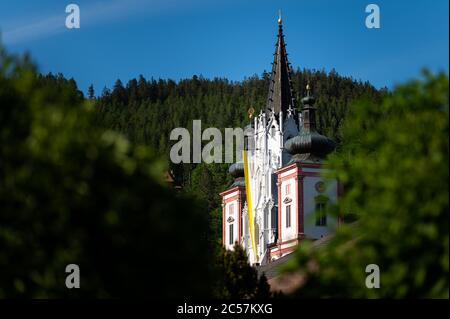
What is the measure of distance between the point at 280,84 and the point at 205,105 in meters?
91.0

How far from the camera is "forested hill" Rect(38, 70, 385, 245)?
124 m

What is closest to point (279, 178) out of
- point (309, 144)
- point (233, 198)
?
point (309, 144)

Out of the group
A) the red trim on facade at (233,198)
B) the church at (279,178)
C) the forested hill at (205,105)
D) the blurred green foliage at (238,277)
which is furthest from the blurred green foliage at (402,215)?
the forested hill at (205,105)

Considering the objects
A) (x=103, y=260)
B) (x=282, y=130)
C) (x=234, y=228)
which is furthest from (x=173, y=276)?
(x=234, y=228)

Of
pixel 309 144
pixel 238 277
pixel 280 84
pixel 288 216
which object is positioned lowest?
pixel 238 277

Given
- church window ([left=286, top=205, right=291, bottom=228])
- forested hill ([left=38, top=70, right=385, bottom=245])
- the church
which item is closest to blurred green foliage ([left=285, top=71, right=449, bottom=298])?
the church

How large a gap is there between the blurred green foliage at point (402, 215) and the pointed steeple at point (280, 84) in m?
56.7

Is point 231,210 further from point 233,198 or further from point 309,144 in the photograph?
point 309,144

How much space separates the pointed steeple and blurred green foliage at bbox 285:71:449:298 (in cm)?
5669

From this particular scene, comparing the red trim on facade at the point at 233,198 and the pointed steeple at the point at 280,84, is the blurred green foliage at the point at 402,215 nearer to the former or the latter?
the pointed steeple at the point at 280,84

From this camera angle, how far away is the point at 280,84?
7375 cm

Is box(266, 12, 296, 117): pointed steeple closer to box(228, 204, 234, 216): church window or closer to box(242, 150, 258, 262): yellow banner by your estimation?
box(242, 150, 258, 262): yellow banner
